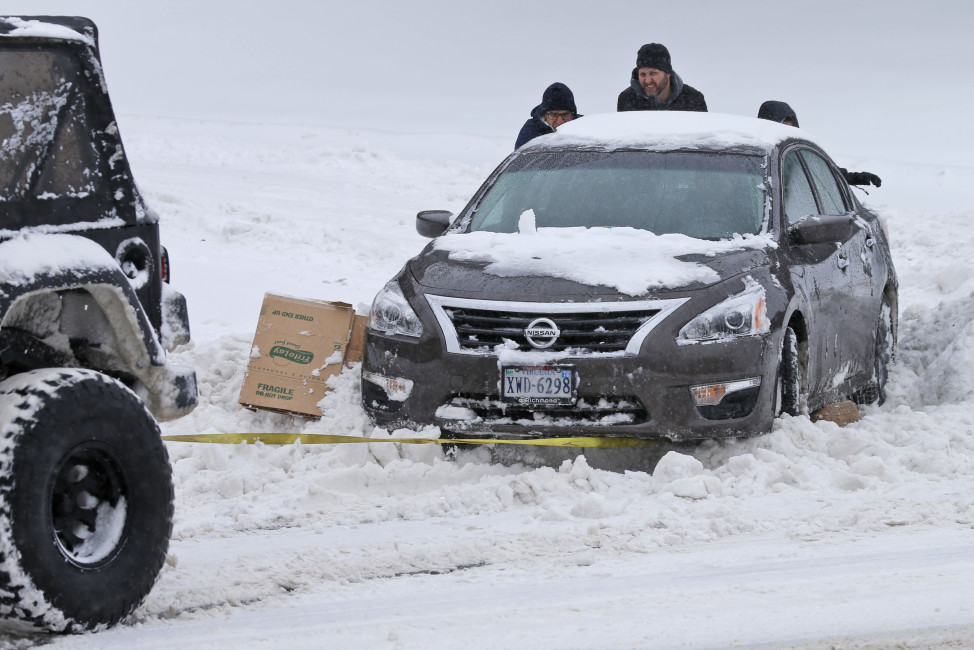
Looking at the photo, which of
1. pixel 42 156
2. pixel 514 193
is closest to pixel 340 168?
pixel 514 193

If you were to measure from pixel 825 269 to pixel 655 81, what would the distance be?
3613 millimetres

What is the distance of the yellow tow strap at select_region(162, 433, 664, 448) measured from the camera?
6.32 meters

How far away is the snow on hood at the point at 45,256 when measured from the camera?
386 centimetres

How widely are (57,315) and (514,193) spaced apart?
372 cm

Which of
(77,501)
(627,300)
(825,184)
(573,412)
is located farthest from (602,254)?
(77,501)

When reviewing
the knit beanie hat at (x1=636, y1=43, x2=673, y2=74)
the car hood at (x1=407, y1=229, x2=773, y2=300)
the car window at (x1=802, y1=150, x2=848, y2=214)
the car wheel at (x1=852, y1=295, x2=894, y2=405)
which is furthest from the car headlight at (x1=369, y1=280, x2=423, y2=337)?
the knit beanie hat at (x1=636, y1=43, x2=673, y2=74)

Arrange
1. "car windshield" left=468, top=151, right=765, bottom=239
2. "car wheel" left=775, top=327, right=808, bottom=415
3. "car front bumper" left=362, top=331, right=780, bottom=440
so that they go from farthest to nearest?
"car windshield" left=468, top=151, right=765, bottom=239
"car wheel" left=775, top=327, right=808, bottom=415
"car front bumper" left=362, top=331, right=780, bottom=440

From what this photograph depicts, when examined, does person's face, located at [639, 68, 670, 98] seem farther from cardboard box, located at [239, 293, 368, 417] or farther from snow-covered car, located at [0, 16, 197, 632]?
snow-covered car, located at [0, 16, 197, 632]

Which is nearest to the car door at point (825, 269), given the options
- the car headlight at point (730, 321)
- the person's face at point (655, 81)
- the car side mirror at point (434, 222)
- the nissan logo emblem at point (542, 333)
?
the car headlight at point (730, 321)

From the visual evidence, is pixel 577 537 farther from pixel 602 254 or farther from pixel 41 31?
pixel 41 31

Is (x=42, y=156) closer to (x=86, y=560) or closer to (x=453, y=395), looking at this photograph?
(x=86, y=560)

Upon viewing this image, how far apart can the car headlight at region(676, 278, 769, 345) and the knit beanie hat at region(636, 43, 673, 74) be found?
179 inches

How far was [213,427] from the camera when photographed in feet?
24.6

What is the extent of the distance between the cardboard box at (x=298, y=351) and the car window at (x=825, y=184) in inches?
110
